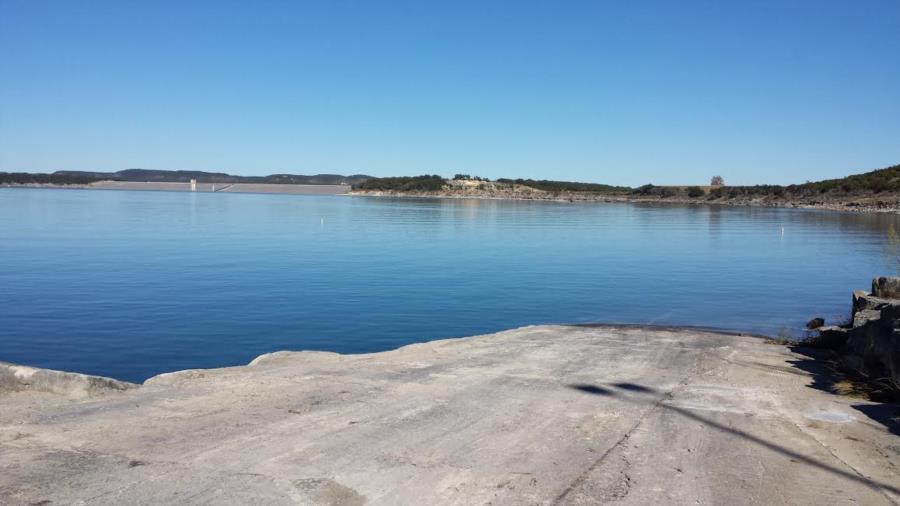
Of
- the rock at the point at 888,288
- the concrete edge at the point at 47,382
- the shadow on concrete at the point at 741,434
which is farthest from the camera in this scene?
the rock at the point at 888,288

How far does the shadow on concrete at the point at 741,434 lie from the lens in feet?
22.4

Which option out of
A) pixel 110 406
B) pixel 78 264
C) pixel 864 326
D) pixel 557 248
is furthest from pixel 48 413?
pixel 557 248

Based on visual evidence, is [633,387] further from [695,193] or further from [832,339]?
[695,193]

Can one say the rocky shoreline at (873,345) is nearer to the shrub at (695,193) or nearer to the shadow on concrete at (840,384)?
A: the shadow on concrete at (840,384)

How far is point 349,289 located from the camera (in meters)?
26.4

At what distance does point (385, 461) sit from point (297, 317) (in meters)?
14.4

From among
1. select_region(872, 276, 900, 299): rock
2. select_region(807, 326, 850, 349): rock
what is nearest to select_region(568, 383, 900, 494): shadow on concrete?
select_region(807, 326, 850, 349): rock

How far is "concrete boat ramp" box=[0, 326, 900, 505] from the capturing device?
20.4 feet

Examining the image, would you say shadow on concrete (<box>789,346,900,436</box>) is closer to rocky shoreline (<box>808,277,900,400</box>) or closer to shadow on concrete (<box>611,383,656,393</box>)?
rocky shoreline (<box>808,277,900,400</box>)

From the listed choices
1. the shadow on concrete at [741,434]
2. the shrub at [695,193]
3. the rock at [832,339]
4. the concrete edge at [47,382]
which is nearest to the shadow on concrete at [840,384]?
the rock at [832,339]

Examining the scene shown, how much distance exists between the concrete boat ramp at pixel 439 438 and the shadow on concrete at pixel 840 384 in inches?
3.3

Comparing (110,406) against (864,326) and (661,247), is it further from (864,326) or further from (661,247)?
(661,247)

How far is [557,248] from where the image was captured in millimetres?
45688

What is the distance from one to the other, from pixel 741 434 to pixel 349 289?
1950 cm
